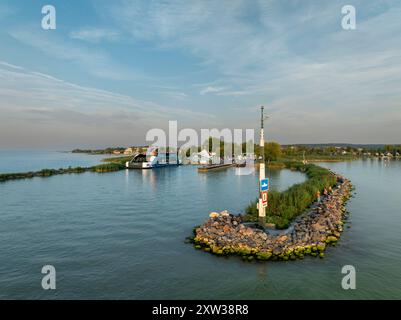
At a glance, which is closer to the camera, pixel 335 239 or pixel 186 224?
pixel 335 239

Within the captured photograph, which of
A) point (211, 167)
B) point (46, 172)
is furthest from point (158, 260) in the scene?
point (211, 167)

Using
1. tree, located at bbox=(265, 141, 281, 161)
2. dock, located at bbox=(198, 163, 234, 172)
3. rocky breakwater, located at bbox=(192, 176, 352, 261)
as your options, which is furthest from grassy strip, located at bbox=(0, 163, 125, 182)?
rocky breakwater, located at bbox=(192, 176, 352, 261)

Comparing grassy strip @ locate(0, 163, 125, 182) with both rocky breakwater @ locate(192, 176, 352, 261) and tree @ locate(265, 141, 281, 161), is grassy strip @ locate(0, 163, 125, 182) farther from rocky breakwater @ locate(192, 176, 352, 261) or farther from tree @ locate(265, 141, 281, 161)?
rocky breakwater @ locate(192, 176, 352, 261)

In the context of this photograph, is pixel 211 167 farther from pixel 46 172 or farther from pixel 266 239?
pixel 266 239

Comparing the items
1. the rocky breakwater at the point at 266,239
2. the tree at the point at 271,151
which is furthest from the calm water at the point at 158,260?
the tree at the point at 271,151

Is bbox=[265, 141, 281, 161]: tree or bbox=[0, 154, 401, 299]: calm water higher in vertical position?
bbox=[265, 141, 281, 161]: tree
